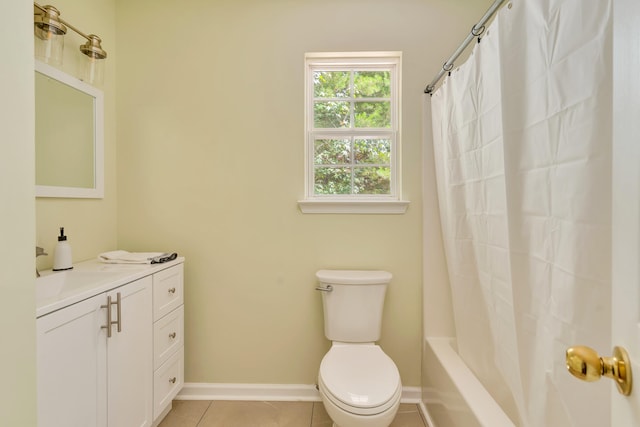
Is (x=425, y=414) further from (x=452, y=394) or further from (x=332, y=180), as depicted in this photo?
(x=332, y=180)

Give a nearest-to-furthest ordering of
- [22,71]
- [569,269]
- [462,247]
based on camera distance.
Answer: [22,71] → [569,269] → [462,247]

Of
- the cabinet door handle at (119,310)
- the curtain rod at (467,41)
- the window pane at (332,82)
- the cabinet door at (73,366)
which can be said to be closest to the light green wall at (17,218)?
the cabinet door at (73,366)

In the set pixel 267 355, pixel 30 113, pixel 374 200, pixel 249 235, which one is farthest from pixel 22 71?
pixel 267 355

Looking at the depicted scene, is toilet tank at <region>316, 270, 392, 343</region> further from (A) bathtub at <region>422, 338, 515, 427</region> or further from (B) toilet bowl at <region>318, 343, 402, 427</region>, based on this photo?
(A) bathtub at <region>422, 338, 515, 427</region>

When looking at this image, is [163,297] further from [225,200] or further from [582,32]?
[582,32]

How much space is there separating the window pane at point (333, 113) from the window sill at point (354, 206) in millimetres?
529

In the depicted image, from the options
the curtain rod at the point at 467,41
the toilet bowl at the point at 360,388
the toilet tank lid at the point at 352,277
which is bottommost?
the toilet bowl at the point at 360,388

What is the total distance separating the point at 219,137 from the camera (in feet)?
6.51

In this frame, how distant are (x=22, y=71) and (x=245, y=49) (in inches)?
57.3

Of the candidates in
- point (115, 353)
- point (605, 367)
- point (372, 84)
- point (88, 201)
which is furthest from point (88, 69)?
point (605, 367)

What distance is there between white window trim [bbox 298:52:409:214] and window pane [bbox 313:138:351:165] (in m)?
0.05

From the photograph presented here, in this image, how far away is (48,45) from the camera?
4.84ft

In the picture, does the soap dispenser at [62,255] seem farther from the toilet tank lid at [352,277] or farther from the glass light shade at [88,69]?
the toilet tank lid at [352,277]

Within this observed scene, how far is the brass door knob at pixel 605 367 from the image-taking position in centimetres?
45
